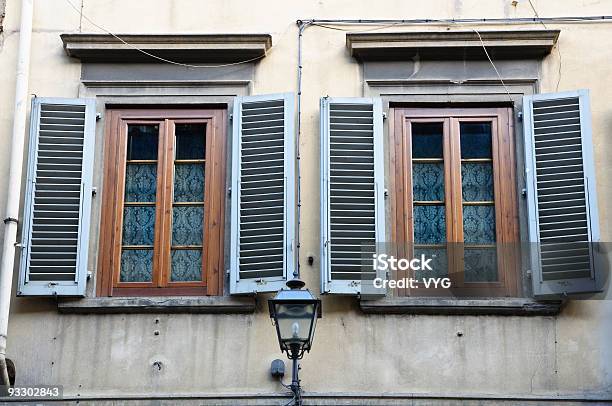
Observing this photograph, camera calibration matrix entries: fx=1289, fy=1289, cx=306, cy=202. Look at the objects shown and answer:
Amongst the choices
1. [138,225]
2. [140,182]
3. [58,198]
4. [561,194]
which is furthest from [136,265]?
[561,194]

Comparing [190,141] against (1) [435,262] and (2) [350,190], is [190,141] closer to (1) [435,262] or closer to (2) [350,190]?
(2) [350,190]

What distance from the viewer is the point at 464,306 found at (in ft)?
33.7

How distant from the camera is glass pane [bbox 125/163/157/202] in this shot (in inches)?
429

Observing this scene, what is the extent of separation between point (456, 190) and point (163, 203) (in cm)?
245

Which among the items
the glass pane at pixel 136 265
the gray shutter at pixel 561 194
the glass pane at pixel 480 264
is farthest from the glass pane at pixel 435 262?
the glass pane at pixel 136 265

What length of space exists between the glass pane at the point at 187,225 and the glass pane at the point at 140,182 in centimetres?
27

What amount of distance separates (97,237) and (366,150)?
2.35 metres

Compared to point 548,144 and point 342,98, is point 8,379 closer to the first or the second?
point 342,98

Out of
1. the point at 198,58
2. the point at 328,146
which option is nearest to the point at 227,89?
the point at 198,58

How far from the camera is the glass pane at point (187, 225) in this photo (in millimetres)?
10742

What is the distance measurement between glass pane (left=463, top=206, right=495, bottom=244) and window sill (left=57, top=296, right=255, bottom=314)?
1.88m

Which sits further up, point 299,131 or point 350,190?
point 299,131

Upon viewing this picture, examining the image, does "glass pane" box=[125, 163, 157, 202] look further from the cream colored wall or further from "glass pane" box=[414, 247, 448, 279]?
"glass pane" box=[414, 247, 448, 279]

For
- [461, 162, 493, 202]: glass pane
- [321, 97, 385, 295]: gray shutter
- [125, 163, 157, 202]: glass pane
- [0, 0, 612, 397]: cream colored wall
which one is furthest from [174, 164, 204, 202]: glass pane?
[461, 162, 493, 202]: glass pane
